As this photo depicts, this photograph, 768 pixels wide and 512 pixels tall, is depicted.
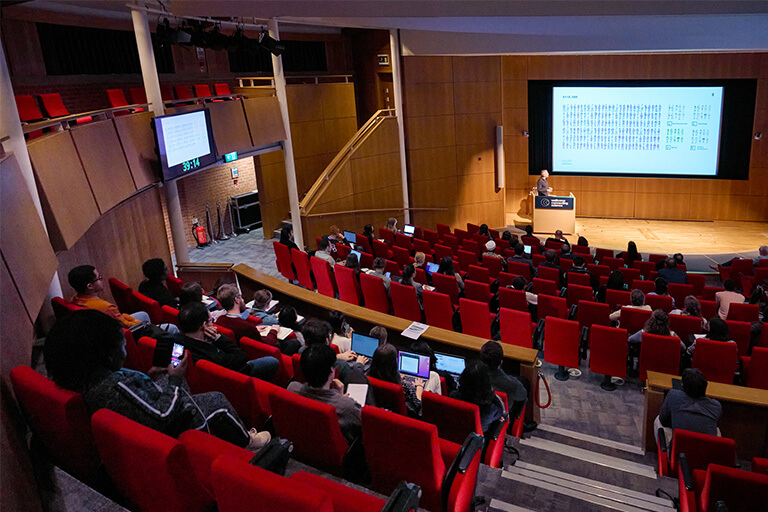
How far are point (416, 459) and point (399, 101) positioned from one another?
11574mm

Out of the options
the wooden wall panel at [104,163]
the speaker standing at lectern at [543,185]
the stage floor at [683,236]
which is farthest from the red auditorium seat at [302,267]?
the speaker standing at lectern at [543,185]

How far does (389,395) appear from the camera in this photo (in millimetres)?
3566

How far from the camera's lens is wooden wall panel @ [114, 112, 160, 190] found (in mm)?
7062

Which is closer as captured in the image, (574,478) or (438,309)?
(574,478)

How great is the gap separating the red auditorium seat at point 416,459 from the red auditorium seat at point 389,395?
0.53 metres

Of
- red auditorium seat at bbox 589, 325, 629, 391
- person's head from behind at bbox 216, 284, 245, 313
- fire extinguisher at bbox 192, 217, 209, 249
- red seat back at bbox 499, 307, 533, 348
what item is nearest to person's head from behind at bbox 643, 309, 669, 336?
red auditorium seat at bbox 589, 325, 629, 391

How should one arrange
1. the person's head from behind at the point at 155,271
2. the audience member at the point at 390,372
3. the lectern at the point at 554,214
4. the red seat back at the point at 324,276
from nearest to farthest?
the audience member at the point at 390,372 < the person's head from behind at the point at 155,271 < the red seat back at the point at 324,276 < the lectern at the point at 554,214

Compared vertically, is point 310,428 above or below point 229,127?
below

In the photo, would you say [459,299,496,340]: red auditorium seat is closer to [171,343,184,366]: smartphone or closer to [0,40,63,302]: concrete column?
[171,343,184,366]: smartphone

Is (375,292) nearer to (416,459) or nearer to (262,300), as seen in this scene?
(262,300)

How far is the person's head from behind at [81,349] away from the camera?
2215mm

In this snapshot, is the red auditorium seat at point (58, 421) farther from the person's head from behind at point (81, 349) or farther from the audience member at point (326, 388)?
the audience member at point (326, 388)

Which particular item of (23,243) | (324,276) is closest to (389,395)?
(23,243)

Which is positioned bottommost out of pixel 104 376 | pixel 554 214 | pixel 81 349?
pixel 554 214
